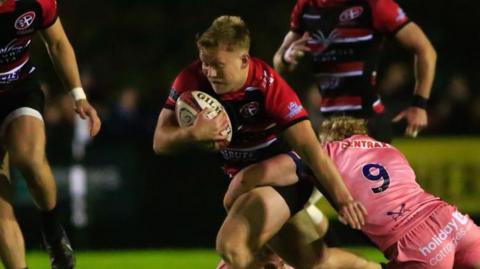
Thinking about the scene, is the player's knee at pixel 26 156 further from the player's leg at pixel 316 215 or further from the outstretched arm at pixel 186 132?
the player's leg at pixel 316 215

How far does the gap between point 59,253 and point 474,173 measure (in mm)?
5686

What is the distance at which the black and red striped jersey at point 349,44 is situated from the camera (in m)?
7.95

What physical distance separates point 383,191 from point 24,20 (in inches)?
81.9

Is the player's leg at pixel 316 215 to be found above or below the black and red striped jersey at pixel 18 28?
below

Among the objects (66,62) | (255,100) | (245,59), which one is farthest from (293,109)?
(66,62)

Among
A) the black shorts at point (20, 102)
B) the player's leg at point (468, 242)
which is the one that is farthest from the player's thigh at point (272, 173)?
the black shorts at point (20, 102)

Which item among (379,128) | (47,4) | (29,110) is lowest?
(379,128)

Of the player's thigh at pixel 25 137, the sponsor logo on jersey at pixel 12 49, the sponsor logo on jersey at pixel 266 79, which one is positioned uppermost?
the sponsor logo on jersey at pixel 12 49

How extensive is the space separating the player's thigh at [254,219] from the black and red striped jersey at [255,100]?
1.13ft

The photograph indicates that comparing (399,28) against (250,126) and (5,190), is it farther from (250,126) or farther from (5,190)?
(5,190)

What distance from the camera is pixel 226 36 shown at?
20.5ft

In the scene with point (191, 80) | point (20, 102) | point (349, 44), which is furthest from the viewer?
point (349, 44)

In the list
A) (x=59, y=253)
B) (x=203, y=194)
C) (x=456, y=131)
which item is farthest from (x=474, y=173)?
(x=59, y=253)

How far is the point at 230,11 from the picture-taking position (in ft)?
47.2
